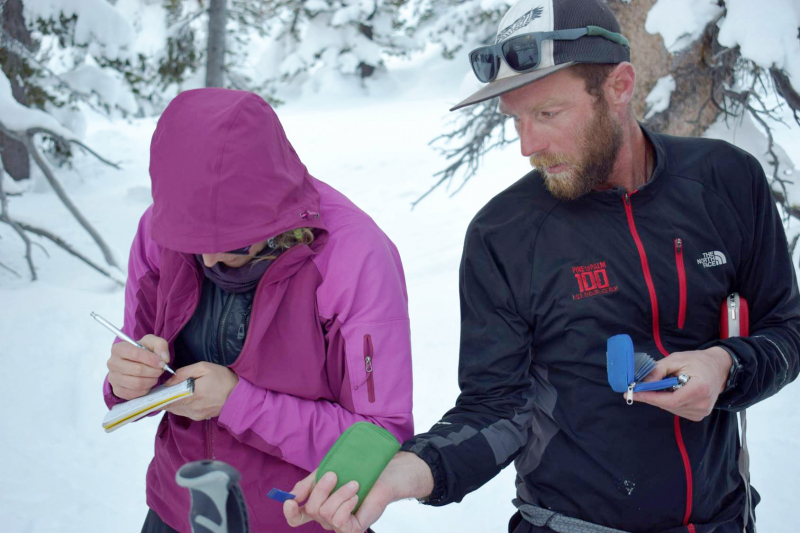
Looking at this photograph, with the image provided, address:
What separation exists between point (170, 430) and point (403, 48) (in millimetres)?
20117

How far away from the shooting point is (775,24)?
339cm

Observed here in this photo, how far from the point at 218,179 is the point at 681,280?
1.22 meters

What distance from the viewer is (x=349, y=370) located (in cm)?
172

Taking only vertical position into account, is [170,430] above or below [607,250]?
below

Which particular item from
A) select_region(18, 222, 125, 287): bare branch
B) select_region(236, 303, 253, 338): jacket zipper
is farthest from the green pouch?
select_region(18, 222, 125, 287): bare branch

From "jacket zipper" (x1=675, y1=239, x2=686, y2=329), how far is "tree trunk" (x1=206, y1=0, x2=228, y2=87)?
694 centimetres

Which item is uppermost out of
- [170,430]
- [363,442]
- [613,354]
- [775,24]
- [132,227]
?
[775,24]

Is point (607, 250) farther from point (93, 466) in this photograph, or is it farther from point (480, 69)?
point (93, 466)

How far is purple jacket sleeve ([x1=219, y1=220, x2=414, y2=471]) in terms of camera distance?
5.56 ft

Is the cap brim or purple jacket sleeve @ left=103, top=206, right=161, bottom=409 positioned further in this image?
purple jacket sleeve @ left=103, top=206, right=161, bottom=409

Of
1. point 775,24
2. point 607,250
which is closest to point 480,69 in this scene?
point 607,250

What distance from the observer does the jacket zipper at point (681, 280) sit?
1.79m

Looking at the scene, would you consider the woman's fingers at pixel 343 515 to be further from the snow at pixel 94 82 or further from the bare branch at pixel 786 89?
the snow at pixel 94 82

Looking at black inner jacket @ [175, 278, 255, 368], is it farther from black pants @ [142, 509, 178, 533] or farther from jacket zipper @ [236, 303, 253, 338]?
black pants @ [142, 509, 178, 533]
